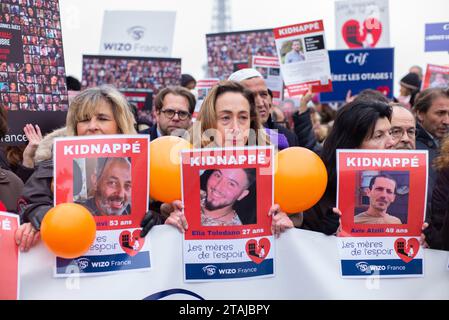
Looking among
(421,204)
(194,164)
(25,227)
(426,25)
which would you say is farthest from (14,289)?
(426,25)

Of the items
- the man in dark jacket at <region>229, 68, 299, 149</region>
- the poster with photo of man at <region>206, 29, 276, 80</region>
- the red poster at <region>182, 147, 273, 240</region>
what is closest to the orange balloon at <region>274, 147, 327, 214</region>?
the red poster at <region>182, 147, 273, 240</region>

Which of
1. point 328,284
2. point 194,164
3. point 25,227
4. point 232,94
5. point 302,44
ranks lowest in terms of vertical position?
point 328,284

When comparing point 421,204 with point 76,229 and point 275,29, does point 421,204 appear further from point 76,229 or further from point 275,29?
point 275,29

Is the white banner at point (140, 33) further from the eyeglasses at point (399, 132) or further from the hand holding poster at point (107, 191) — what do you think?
the hand holding poster at point (107, 191)

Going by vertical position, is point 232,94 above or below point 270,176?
above

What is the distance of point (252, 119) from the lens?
4430 mm

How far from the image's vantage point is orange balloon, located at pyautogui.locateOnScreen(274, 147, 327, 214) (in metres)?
3.82

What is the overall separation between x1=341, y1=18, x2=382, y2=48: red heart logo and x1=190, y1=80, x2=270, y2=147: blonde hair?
6204 millimetres

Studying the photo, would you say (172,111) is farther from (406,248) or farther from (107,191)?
A: (406,248)

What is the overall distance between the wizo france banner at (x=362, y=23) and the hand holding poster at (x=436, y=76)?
1.79 m

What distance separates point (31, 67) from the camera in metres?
5.28

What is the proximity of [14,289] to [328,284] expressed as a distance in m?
1.69

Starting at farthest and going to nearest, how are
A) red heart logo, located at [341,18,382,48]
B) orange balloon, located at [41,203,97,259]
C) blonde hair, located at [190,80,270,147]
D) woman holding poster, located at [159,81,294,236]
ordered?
red heart logo, located at [341,18,382,48]
blonde hair, located at [190,80,270,147]
woman holding poster, located at [159,81,294,236]
orange balloon, located at [41,203,97,259]

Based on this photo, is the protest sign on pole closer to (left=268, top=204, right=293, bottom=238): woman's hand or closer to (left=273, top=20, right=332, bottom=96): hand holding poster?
(left=273, top=20, right=332, bottom=96): hand holding poster
